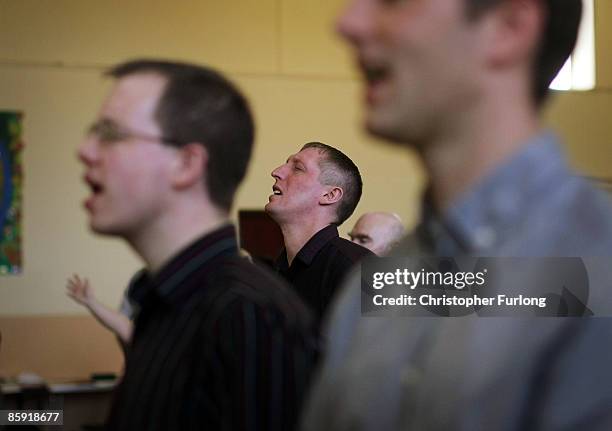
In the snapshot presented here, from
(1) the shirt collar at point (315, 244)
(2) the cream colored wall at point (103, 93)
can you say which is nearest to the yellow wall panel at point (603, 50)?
(2) the cream colored wall at point (103, 93)

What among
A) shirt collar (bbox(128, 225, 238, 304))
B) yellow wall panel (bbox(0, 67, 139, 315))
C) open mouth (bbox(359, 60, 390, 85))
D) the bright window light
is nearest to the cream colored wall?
yellow wall panel (bbox(0, 67, 139, 315))

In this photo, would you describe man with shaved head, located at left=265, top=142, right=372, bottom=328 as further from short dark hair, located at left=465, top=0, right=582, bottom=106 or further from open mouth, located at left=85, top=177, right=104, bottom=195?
short dark hair, located at left=465, top=0, right=582, bottom=106

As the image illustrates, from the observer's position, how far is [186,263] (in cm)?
144

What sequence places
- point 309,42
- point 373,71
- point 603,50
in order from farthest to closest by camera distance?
point 603,50 < point 309,42 < point 373,71

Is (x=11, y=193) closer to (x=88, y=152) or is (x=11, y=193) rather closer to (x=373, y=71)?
(x=88, y=152)

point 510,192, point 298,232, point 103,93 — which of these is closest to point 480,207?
point 510,192

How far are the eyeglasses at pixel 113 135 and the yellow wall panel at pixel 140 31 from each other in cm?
544

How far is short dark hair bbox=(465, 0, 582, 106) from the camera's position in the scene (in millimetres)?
770

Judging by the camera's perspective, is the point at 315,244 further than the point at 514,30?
Yes

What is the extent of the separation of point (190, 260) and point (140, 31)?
5.56m

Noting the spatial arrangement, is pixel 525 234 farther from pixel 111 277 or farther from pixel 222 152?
pixel 111 277

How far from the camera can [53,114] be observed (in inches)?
261

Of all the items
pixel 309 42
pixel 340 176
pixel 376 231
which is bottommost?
pixel 376 231

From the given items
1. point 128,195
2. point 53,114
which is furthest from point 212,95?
point 53,114
